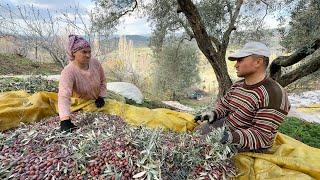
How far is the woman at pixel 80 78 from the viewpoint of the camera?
16.9ft

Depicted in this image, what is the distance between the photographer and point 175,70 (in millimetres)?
32500

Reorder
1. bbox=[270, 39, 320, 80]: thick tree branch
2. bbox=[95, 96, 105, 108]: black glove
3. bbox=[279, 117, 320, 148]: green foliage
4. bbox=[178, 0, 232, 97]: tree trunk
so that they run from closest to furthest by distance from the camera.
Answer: bbox=[95, 96, 105, 108]: black glove, bbox=[178, 0, 232, 97]: tree trunk, bbox=[270, 39, 320, 80]: thick tree branch, bbox=[279, 117, 320, 148]: green foliage

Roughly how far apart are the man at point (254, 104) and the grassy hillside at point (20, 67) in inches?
733

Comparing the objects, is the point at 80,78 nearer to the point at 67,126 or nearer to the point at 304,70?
the point at 67,126

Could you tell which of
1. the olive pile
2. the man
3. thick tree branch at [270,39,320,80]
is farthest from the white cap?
thick tree branch at [270,39,320,80]

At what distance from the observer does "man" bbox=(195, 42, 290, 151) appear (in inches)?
157

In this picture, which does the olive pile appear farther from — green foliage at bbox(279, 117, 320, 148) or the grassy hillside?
the grassy hillside

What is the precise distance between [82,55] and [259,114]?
8.63ft

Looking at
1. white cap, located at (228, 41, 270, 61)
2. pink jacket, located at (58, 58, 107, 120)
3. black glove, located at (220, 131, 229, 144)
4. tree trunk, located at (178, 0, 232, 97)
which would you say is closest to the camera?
black glove, located at (220, 131, 229, 144)

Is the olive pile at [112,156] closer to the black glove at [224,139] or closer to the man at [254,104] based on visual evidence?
the black glove at [224,139]

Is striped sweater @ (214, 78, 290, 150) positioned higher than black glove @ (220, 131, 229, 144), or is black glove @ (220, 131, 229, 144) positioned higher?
striped sweater @ (214, 78, 290, 150)

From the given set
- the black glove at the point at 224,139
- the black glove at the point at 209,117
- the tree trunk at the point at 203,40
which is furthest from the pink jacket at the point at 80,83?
the tree trunk at the point at 203,40

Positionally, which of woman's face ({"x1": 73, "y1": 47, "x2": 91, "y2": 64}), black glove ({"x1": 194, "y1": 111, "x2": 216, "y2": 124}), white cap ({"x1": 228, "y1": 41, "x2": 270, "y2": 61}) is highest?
white cap ({"x1": 228, "y1": 41, "x2": 270, "y2": 61})

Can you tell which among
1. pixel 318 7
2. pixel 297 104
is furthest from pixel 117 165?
pixel 297 104
